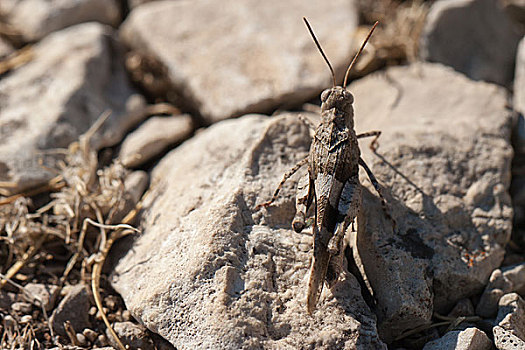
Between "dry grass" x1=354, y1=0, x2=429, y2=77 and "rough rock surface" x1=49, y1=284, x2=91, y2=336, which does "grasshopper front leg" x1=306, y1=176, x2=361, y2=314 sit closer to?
"rough rock surface" x1=49, y1=284, x2=91, y2=336

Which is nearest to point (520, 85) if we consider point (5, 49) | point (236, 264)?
point (236, 264)

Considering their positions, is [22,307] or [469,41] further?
[469,41]

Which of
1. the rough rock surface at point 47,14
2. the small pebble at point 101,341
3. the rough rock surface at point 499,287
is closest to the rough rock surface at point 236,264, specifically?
the small pebble at point 101,341

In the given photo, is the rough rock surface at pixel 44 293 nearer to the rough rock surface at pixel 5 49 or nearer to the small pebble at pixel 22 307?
the small pebble at pixel 22 307

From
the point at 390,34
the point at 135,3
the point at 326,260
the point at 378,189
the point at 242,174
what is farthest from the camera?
the point at 135,3

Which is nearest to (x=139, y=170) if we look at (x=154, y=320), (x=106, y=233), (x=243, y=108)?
(x=106, y=233)

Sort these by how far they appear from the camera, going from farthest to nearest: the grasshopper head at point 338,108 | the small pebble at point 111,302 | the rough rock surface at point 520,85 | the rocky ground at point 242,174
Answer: the rough rock surface at point 520,85
the small pebble at point 111,302
the grasshopper head at point 338,108
the rocky ground at point 242,174

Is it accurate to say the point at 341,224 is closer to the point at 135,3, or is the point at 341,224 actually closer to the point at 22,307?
the point at 22,307
